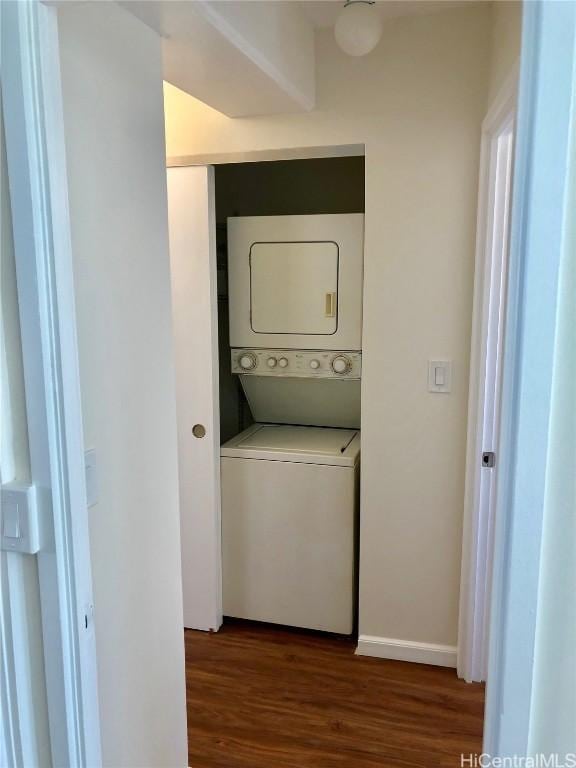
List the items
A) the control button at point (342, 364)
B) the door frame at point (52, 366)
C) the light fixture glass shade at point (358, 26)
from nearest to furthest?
the door frame at point (52, 366) < the light fixture glass shade at point (358, 26) < the control button at point (342, 364)

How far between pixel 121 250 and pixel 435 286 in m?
1.25

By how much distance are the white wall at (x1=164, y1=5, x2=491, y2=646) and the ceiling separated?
36mm

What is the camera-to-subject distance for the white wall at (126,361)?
127cm

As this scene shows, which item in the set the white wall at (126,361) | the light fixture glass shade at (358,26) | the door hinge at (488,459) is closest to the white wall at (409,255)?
the door hinge at (488,459)

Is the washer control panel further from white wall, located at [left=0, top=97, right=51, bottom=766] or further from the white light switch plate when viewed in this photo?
white wall, located at [left=0, top=97, right=51, bottom=766]

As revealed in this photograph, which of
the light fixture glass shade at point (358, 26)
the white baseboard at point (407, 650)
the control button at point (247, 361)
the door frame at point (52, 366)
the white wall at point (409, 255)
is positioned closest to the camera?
the door frame at point (52, 366)

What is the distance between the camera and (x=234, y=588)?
275 cm

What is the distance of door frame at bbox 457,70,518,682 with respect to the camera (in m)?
2.03

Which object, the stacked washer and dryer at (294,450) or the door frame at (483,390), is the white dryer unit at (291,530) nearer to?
the stacked washer and dryer at (294,450)

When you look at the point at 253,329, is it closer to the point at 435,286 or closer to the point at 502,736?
the point at 435,286

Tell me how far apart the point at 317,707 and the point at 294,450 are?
3.25ft

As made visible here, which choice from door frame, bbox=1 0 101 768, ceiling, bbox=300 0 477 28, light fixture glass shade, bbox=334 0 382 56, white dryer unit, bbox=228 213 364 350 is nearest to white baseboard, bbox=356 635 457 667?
white dryer unit, bbox=228 213 364 350

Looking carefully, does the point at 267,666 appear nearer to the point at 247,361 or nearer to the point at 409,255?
the point at 247,361

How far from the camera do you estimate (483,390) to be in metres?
2.14
